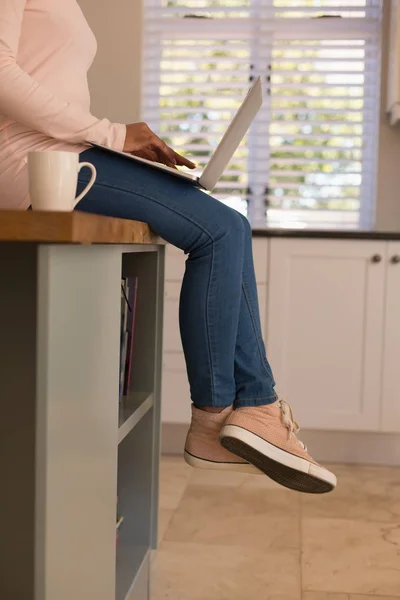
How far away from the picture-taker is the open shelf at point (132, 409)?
5.07 ft

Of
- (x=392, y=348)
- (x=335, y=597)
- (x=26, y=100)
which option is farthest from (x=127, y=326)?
(x=392, y=348)

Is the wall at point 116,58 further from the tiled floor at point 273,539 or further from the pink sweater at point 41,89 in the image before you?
the pink sweater at point 41,89

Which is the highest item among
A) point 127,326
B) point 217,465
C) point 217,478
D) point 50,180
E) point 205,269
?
point 50,180

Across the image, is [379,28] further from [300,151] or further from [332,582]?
[332,582]

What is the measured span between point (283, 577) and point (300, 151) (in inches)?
93.9

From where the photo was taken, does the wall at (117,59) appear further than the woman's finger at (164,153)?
Yes

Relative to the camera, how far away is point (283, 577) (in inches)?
81.5

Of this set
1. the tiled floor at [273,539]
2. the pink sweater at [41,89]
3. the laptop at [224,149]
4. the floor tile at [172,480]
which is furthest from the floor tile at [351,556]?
the pink sweater at [41,89]

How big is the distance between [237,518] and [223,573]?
47 centimetres

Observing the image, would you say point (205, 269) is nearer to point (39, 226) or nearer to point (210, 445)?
point (210, 445)

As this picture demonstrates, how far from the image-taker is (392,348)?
3.19 m

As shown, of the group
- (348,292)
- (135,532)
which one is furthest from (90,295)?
(348,292)

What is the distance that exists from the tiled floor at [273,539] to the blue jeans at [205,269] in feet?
2.04

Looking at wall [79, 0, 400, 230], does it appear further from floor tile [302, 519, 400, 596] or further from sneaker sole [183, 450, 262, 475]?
sneaker sole [183, 450, 262, 475]
